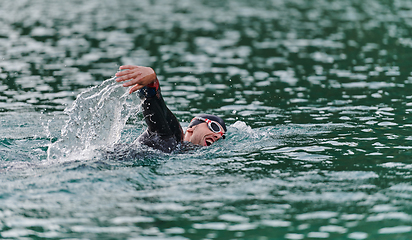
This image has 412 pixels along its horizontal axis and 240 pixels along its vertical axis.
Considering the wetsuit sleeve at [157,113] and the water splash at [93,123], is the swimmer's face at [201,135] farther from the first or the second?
the water splash at [93,123]

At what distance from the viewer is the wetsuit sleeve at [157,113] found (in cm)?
828

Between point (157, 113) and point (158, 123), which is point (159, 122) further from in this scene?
point (157, 113)

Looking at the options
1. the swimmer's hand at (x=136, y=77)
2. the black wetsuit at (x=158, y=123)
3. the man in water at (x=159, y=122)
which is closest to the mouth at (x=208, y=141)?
the man in water at (x=159, y=122)

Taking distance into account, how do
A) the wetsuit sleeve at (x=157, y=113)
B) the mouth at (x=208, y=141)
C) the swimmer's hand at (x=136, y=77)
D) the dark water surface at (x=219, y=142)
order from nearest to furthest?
the dark water surface at (x=219, y=142)
the swimmer's hand at (x=136, y=77)
the wetsuit sleeve at (x=157, y=113)
the mouth at (x=208, y=141)

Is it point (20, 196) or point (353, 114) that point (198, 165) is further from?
point (353, 114)

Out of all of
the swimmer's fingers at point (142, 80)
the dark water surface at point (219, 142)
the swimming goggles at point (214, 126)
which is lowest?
the dark water surface at point (219, 142)

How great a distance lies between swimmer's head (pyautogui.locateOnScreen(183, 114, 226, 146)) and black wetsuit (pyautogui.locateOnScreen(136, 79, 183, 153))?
1.16ft

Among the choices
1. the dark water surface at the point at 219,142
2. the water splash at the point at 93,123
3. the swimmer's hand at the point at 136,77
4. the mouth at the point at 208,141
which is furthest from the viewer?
the mouth at the point at 208,141

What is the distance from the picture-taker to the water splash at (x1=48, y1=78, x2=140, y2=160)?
941cm

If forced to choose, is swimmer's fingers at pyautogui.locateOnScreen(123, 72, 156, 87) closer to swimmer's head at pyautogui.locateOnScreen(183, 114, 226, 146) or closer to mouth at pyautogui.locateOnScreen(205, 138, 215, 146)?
swimmer's head at pyautogui.locateOnScreen(183, 114, 226, 146)

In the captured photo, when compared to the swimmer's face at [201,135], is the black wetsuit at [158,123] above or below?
above

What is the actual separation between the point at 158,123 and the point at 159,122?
1.3 inches

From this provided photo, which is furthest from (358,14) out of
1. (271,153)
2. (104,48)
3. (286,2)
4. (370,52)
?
(271,153)

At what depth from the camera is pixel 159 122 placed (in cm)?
866
